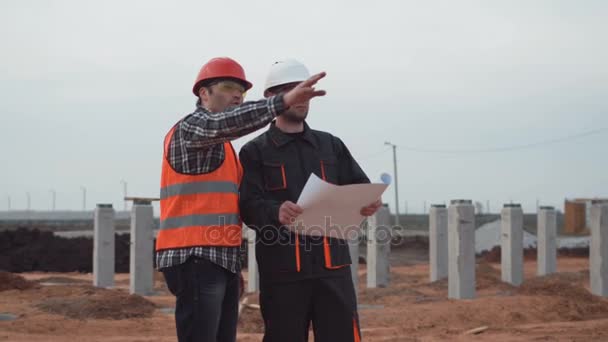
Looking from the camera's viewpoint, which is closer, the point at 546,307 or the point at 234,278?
the point at 234,278

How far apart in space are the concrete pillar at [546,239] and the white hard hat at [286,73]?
11.6m

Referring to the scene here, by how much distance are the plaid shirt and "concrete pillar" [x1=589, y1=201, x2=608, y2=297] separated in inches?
387

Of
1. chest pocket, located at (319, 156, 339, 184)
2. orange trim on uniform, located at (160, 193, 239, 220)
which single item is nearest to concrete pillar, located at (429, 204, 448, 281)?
chest pocket, located at (319, 156, 339, 184)

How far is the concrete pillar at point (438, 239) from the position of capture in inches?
555

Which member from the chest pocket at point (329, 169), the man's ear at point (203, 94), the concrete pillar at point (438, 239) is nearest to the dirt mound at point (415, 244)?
the concrete pillar at point (438, 239)

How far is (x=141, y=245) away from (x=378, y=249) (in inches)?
159

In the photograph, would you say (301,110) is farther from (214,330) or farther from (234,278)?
(214,330)

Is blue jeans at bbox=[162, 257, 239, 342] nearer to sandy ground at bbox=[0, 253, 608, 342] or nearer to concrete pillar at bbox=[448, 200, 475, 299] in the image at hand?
sandy ground at bbox=[0, 253, 608, 342]

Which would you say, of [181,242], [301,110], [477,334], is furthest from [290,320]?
[477,334]

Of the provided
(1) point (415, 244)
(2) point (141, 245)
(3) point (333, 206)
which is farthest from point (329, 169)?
(1) point (415, 244)

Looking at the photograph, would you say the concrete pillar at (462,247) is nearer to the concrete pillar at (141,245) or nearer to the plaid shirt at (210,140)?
the concrete pillar at (141,245)

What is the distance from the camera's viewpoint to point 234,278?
3.98m

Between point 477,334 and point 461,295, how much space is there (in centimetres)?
323

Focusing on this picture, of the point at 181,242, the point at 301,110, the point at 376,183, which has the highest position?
the point at 301,110
